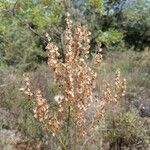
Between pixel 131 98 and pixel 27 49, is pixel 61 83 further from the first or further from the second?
pixel 27 49

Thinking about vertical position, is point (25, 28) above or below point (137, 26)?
above

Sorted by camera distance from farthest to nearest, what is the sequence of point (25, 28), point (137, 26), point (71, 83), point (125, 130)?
1. point (137, 26)
2. point (25, 28)
3. point (125, 130)
4. point (71, 83)

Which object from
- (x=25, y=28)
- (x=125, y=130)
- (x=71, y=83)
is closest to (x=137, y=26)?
(x=25, y=28)

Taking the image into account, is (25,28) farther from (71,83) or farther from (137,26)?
(71,83)

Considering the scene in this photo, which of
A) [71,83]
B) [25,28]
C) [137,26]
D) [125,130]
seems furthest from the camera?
[137,26]

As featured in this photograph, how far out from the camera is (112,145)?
281 inches

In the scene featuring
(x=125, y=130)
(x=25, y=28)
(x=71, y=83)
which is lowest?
(x=125, y=130)

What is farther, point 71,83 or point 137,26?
point 137,26

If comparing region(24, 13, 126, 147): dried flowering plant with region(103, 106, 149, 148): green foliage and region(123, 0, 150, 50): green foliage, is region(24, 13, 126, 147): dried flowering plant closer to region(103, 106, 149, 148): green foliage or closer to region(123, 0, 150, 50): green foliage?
region(103, 106, 149, 148): green foliage

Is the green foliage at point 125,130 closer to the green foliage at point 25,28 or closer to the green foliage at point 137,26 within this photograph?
the green foliage at point 25,28

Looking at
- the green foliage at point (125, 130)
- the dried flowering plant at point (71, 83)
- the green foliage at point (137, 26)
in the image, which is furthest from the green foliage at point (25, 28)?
the dried flowering plant at point (71, 83)

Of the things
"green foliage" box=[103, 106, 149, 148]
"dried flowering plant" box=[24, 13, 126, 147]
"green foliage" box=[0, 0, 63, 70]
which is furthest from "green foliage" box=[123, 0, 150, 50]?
"dried flowering plant" box=[24, 13, 126, 147]

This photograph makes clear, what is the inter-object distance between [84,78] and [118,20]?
39.7 feet

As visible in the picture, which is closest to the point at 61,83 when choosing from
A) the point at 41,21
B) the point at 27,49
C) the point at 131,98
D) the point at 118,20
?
the point at 131,98
